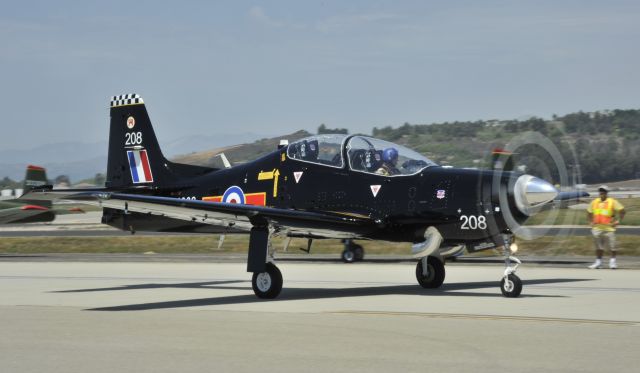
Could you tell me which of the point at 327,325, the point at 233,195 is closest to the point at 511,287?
the point at 327,325

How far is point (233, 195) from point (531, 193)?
19.1 feet

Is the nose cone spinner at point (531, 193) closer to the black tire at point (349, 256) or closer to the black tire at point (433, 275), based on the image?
the black tire at point (433, 275)

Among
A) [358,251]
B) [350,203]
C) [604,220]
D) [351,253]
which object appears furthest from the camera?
[358,251]

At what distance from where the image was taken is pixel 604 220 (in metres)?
21.1

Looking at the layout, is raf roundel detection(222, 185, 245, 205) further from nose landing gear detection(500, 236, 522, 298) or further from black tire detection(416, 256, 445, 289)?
nose landing gear detection(500, 236, 522, 298)

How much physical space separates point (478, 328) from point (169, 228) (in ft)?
25.1

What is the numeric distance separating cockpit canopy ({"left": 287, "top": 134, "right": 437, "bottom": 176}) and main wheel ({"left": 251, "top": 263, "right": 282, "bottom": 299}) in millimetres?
2119

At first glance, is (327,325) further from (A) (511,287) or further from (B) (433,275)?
(B) (433,275)

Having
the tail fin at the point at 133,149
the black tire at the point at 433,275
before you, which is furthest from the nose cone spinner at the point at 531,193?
the tail fin at the point at 133,149

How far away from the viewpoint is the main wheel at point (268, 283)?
593 inches

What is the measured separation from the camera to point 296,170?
635 inches

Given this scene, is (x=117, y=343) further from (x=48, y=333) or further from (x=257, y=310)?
(x=257, y=310)

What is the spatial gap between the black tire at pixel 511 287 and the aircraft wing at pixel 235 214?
2368mm

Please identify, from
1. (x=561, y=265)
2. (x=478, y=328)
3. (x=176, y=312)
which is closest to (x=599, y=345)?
(x=478, y=328)
